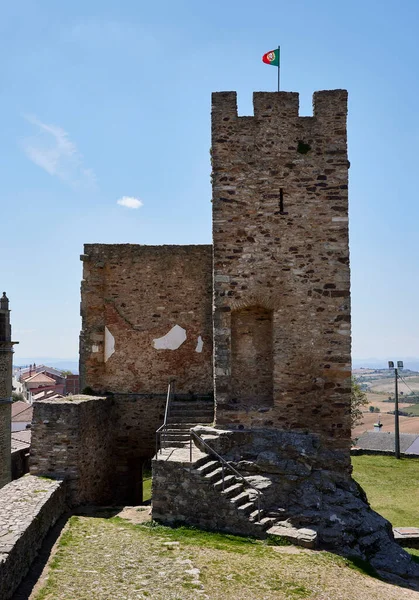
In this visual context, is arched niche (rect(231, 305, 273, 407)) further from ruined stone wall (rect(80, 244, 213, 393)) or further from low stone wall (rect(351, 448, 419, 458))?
low stone wall (rect(351, 448, 419, 458))

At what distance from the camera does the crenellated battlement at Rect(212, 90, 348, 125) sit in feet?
48.7

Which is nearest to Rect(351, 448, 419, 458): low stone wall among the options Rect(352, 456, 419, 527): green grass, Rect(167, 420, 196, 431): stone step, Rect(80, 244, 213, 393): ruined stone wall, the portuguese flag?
Rect(352, 456, 419, 527): green grass

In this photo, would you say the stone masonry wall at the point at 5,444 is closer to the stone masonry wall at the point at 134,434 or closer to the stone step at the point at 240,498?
the stone masonry wall at the point at 134,434

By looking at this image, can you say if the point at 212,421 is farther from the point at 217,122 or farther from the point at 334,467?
the point at 217,122

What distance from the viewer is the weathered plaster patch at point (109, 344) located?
17672 millimetres

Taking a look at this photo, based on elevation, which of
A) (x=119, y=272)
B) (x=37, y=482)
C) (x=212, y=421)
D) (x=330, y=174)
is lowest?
(x=37, y=482)

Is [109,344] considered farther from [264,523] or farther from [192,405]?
[264,523]

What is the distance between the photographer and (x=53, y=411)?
13.6 m

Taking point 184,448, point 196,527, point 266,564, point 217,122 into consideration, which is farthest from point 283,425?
point 217,122

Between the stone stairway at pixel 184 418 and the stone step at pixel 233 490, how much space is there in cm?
191

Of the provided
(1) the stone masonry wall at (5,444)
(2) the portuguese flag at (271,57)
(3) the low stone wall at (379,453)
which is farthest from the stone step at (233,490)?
(3) the low stone wall at (379,453)

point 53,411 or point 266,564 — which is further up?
point 53,411

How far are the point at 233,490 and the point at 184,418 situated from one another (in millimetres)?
3333

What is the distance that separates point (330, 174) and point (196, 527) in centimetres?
927
